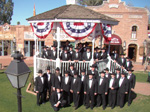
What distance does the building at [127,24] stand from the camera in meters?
24.7

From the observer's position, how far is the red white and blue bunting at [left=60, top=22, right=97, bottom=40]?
8508 millimetres

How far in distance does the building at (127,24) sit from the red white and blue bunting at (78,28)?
16.5 metres

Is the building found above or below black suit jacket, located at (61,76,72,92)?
above

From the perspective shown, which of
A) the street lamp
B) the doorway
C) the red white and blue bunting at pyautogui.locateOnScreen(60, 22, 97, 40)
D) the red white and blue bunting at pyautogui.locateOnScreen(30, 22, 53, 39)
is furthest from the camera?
the doorway

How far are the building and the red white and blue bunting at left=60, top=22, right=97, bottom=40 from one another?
1651 cm

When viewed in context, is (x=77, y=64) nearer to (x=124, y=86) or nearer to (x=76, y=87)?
(x=76, y=87)

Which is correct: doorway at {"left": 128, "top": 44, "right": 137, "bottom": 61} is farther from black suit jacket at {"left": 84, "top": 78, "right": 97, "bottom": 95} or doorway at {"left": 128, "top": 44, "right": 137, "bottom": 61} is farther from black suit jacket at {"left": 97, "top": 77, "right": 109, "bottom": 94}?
black suit jacket at {"left": 84, "top": 78, "right": 97, "bottom": 95}

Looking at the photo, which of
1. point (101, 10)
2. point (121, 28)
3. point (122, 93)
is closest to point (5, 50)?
point (101, 10)

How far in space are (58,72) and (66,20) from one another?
9.13 feet

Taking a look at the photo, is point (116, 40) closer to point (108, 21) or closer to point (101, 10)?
point (101, 10)

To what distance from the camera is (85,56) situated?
30.9ft

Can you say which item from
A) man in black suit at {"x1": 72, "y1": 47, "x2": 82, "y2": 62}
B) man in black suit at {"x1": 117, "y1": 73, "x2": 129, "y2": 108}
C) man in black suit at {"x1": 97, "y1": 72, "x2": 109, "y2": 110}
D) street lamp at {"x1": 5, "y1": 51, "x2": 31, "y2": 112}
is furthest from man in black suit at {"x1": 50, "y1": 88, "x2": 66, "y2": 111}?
street lamp at {"x1": 5, "y1": 51, "x2": 31, "y2": 112}

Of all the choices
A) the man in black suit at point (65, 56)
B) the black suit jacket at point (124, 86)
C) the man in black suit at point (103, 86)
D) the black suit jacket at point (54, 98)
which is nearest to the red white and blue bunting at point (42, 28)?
the man in black suit at point (65, 56)

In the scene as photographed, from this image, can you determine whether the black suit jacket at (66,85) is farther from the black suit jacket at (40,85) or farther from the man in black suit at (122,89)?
the man in black suit at (122,89)
